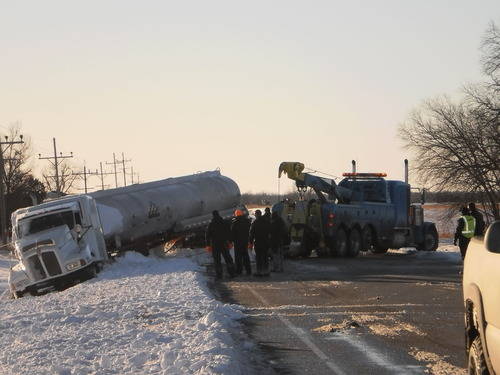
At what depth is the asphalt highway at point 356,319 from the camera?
1173 centimetres

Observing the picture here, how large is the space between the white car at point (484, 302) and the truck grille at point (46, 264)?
2188cm

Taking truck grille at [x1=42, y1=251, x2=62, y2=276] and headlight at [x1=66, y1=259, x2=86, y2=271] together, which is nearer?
truck grille at [x1=42, y1=251, x2=62, y2=276]

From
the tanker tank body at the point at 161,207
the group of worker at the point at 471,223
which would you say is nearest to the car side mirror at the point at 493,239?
the group of worker at the point at 471,223

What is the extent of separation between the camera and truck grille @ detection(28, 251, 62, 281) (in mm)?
29875

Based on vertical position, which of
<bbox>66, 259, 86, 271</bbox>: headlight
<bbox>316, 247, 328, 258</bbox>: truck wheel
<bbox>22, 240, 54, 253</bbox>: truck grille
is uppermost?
<bbox>22, 240, 54, 253</bbox>: truck grille

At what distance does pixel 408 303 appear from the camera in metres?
18.3

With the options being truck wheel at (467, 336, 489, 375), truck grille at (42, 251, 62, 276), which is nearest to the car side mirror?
truck wheel at (467, 336, 489, 375)

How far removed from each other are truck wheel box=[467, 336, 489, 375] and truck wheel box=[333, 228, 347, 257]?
26253 millimetres

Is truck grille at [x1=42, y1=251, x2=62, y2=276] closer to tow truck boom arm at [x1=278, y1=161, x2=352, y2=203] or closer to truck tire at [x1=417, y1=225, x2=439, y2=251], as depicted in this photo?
tow truck boom arm at [x1=278, y1=161, x2=352, y2=203]

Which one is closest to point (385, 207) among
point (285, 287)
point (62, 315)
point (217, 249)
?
point (217, 249)

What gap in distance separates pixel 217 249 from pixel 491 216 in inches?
1465

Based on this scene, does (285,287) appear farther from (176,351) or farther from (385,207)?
(385,207)

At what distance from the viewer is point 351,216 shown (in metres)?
36.1

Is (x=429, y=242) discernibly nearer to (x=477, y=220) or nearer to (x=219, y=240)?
(x=219, y=240)
